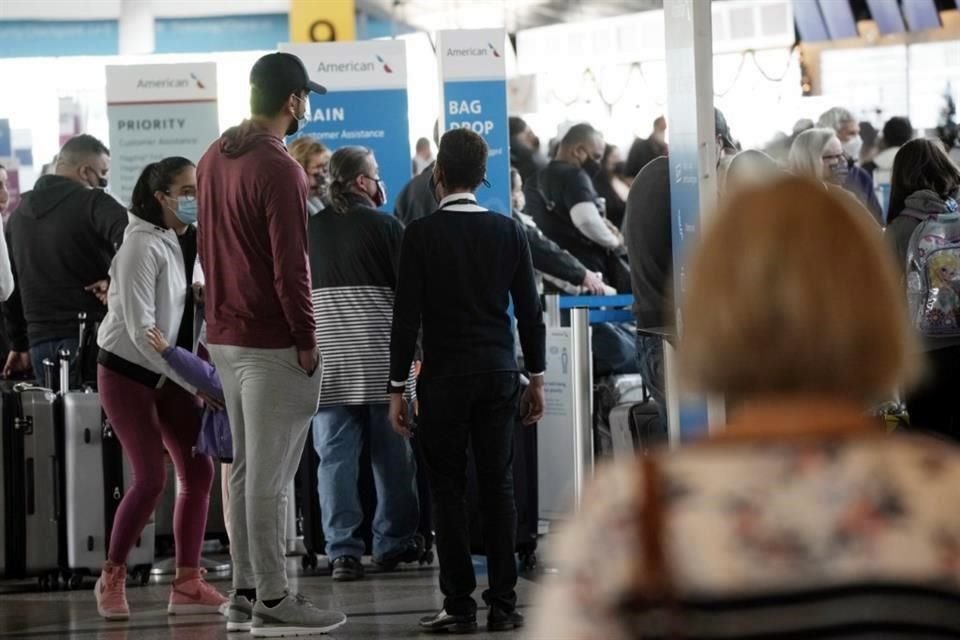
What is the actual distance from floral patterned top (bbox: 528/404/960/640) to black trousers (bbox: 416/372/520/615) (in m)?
3.68

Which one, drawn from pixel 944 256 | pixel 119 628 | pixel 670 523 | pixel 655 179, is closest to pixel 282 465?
pixel 119 628

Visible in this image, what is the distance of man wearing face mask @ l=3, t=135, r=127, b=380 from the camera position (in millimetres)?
6992

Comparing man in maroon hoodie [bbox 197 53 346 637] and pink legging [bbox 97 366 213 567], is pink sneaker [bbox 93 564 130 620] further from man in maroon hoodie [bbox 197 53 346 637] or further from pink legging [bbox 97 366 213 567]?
man in maroon hoodie [bbox 197 53 346 637]

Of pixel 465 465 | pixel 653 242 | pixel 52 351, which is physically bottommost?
pixel 465 465

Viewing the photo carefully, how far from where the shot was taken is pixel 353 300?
6.58 m

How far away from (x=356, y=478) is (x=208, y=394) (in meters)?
1.34

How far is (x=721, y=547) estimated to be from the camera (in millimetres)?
1332

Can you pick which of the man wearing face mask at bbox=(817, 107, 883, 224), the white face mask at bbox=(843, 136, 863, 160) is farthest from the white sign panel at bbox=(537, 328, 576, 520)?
the white face mask at bbox=(843, 136, 863, 160)

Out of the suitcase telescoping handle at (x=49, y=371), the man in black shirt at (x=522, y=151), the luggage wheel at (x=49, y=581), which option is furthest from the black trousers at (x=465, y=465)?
the man in black shirt at (x=522, y=151)

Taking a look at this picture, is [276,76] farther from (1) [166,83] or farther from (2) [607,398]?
(1) [166,83]

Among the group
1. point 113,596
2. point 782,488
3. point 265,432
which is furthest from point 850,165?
point 782,488

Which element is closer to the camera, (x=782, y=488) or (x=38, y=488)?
(x=782, y=488)

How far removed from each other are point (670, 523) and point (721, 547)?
4 cm

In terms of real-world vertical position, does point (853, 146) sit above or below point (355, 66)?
below
